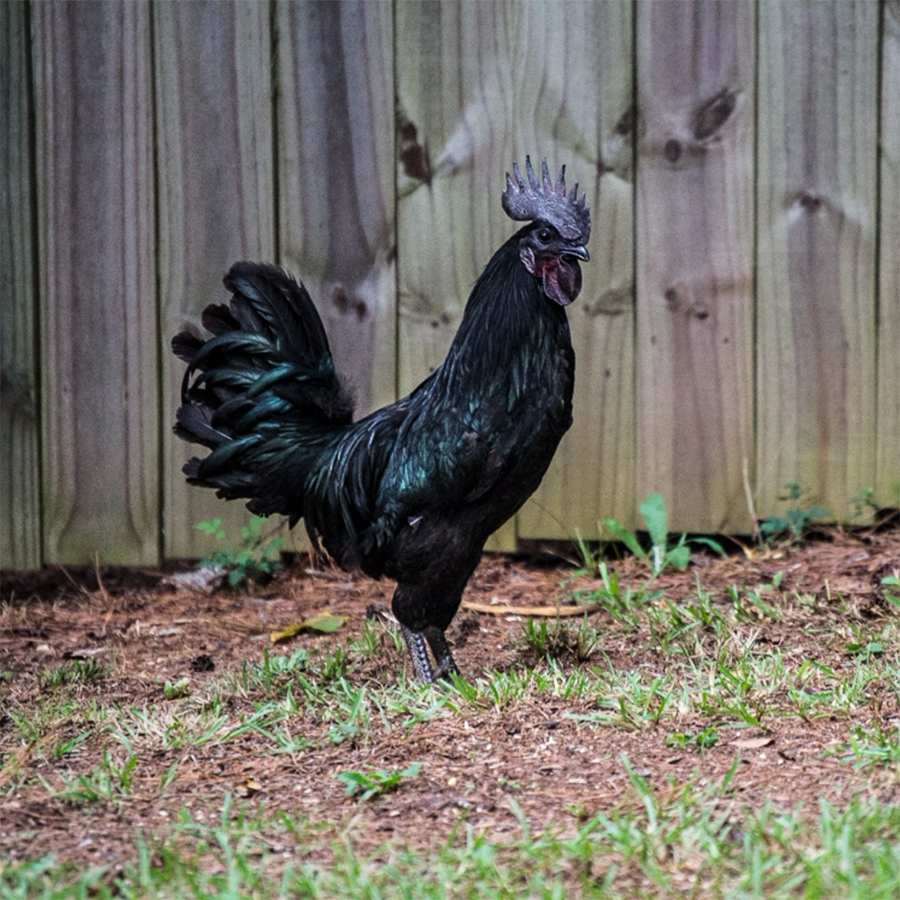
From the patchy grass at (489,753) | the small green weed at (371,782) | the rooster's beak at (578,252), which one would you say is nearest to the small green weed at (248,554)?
the patchy grass at (489,753)

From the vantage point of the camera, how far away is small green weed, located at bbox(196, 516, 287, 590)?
212 inches

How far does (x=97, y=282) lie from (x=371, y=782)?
314 centimetres

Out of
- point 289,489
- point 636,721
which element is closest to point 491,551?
point 289,489

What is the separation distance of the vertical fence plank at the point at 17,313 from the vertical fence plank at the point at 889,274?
12.0ft

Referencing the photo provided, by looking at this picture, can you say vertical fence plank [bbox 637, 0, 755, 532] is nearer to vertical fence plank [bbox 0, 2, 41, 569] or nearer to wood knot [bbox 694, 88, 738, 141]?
wood knot [bbox 694, 88, 738, 141]

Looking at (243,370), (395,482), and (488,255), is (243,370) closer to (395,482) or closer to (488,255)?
(395,482)

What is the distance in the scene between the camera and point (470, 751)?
10.6 ft

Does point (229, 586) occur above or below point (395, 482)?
below

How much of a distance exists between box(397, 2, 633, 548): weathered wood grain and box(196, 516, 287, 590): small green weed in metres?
0.93

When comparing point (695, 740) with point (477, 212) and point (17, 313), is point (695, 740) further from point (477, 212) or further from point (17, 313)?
point (17, 313)

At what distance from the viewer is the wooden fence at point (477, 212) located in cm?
514

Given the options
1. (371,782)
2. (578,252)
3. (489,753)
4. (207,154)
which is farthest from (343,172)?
(371,782)

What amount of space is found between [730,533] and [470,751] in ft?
8.18

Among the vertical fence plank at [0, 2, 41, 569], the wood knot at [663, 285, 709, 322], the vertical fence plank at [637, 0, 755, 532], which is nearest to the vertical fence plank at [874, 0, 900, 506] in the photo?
the vertical fence plank at [637, 0, 755, 532]
